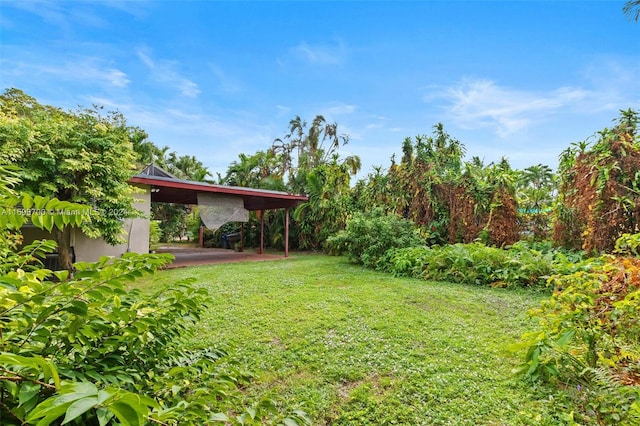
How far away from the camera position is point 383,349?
10.3 ft

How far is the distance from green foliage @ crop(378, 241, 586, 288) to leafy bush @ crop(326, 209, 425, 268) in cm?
70

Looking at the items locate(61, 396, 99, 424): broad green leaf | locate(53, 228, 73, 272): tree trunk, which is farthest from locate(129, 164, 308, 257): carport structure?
locate(61, 396, 99, 424): broad green leaf

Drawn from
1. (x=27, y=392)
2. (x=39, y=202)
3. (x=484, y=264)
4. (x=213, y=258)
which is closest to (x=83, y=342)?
(x=27, y=392)

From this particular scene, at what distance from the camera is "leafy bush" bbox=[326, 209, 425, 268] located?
821 centimetres

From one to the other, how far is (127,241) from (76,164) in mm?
2150

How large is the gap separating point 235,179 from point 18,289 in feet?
54.1

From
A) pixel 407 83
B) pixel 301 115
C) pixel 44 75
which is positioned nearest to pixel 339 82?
pixel 407 83

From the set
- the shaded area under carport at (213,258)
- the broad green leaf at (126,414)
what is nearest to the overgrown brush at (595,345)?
the broad green leaf at (126,414)

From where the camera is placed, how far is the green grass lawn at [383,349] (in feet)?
7.31

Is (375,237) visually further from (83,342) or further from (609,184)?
(83,342)

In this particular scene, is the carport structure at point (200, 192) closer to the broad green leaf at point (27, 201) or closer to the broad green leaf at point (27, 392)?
the broad green leaf at point (27, 201)

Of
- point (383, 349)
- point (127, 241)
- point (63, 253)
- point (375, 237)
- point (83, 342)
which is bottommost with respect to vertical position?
point (383, 349)

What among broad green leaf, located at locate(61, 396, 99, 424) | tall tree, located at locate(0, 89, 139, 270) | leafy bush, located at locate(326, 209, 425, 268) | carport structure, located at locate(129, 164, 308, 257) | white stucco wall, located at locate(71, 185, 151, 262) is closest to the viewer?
broad green leaf, located at locate(61, 396, 99, 424)

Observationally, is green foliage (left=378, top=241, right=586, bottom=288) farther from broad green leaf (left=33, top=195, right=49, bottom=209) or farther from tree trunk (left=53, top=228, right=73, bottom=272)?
tree trunk (left=53, top=228, right=73, bottom=272)
